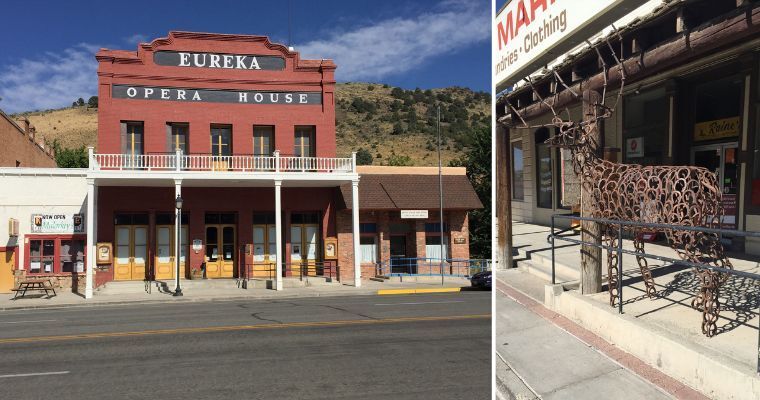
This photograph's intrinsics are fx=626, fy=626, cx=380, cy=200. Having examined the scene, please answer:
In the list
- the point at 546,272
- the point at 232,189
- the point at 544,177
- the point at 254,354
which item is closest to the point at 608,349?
the point at 546,272

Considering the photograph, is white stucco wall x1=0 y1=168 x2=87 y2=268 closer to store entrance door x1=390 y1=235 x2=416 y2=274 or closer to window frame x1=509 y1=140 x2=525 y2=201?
store entrance door x1=390 y1=235 x2=416 y2=274

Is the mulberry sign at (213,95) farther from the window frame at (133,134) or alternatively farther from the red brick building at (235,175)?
the window frame at (133,134)

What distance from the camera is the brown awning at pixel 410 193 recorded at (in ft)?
82.8

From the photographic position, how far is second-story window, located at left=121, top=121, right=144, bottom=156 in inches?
969

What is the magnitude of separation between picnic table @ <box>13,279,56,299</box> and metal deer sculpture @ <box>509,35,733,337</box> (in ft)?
73.3

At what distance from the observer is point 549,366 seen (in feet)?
7.89

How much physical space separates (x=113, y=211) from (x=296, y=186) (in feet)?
23.3

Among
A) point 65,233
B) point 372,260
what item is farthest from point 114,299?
point 372,260

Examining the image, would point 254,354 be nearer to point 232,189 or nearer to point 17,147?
point 232,189

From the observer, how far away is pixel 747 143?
1.65 m

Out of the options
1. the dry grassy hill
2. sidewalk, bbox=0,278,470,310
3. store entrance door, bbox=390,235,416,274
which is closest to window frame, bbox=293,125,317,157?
store entrance door, bbox=390,235,416,274

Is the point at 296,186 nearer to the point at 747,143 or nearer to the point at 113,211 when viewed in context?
the point at 113,211

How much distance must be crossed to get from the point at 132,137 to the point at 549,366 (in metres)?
24.9

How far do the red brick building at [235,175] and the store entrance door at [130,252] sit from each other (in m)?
0.04
